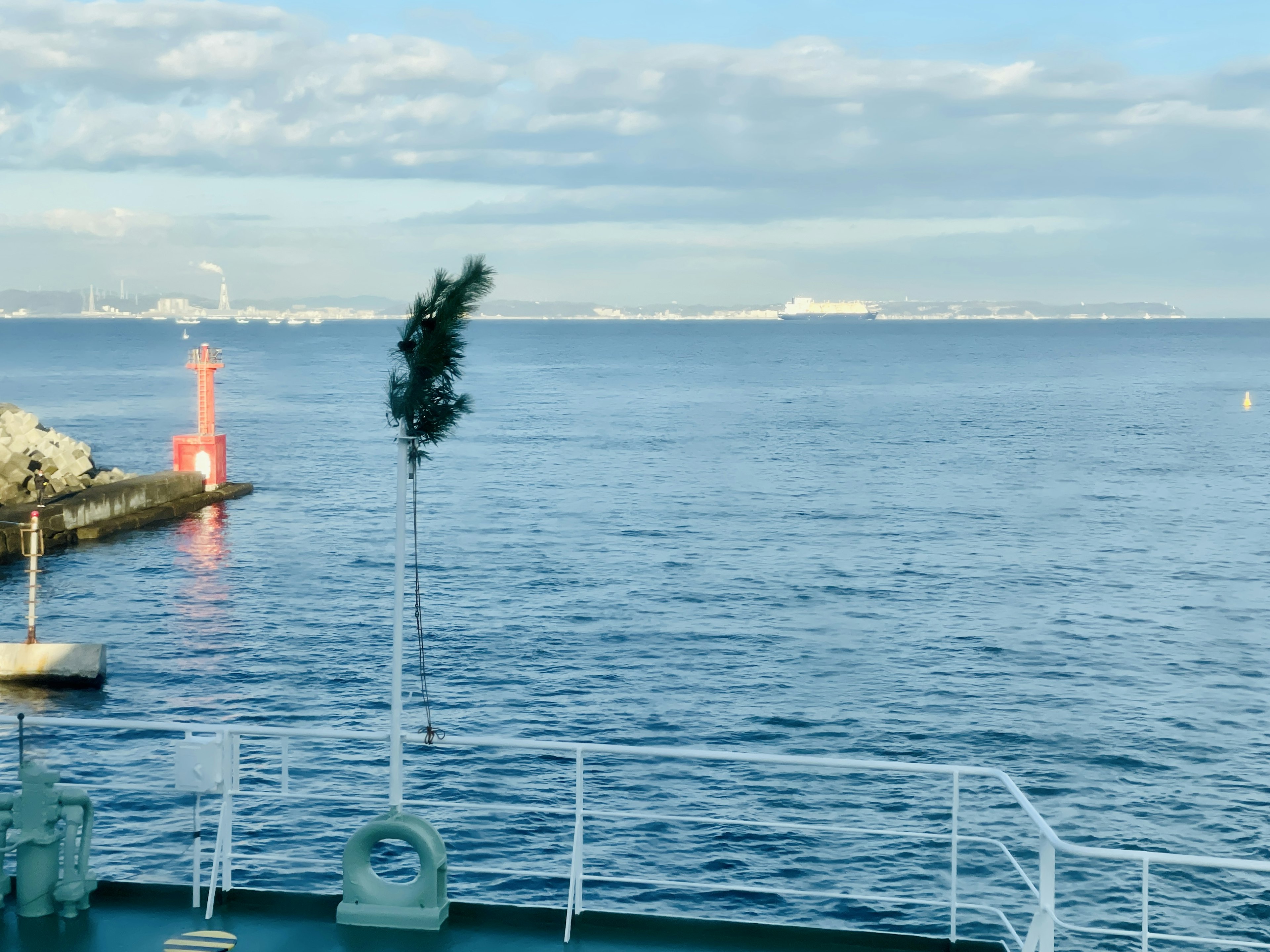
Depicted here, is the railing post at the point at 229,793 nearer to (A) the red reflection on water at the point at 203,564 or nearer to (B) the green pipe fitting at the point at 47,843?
(B) the green pipe fitting at the point at 47,843

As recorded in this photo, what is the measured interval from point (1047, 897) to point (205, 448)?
Result: 199 ft

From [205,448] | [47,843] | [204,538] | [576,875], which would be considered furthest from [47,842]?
[205,448]

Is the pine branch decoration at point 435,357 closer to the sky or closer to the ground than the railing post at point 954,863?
closer to the sky

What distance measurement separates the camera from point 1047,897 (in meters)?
6.65

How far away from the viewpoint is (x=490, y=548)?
51.7m

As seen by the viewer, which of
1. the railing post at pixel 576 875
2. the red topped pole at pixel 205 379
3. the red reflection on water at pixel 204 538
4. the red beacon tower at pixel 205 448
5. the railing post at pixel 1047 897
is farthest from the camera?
the red beacon tower at pixel 205 448

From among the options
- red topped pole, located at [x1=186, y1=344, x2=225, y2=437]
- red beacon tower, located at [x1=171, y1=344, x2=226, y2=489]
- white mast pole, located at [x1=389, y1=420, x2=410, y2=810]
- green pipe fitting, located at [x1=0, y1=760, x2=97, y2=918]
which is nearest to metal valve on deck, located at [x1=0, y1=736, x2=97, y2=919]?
green pipe fitting, located at [x1=0, y1=760, x2=97, y2=918]

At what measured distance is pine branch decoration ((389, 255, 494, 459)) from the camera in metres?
8.46

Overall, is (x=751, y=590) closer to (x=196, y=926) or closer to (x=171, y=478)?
(x=171, y=478)

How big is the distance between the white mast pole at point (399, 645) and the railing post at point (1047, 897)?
144 inches

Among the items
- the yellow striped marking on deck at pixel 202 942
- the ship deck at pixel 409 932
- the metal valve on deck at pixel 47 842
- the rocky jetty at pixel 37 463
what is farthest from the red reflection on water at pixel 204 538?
the yellow striped marking on deck at pixel 202 942

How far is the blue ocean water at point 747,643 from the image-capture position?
2272 centimetres

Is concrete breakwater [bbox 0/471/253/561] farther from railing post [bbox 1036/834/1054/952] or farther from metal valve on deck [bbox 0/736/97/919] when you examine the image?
railing post [bbox 1036/834/1054/952]

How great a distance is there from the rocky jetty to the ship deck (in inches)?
1898
